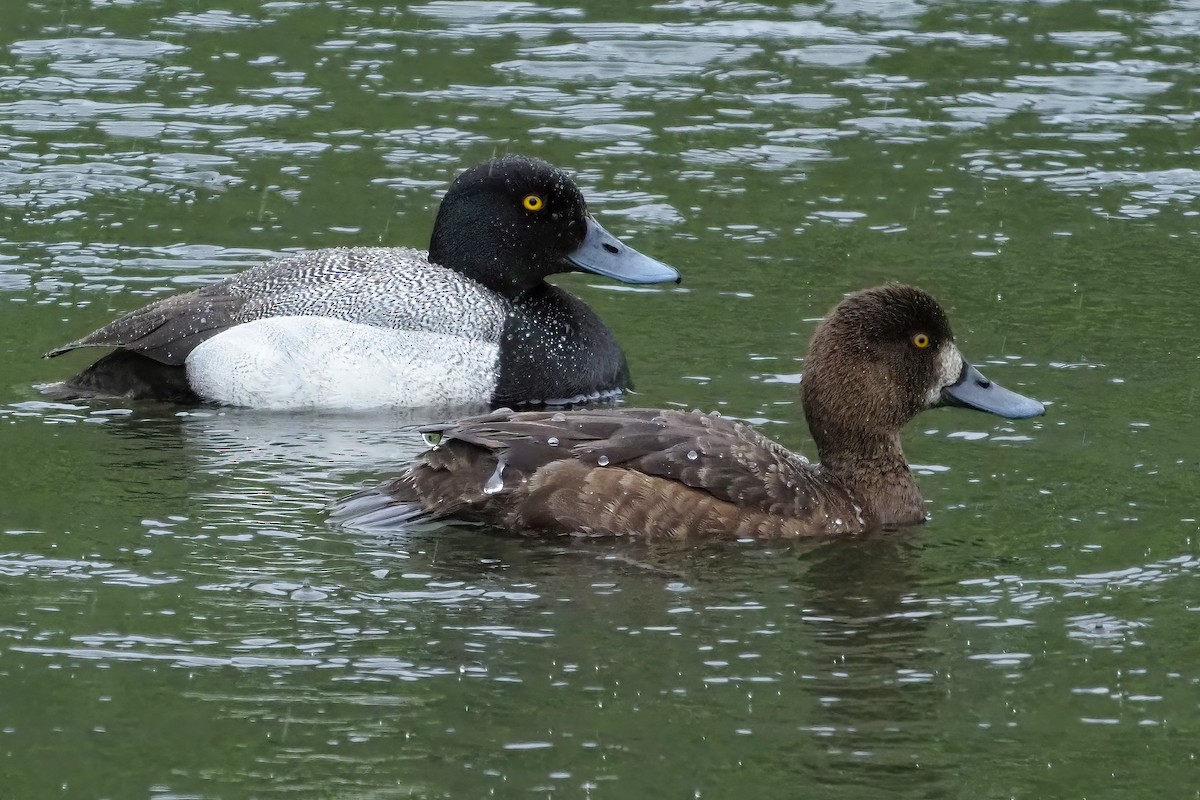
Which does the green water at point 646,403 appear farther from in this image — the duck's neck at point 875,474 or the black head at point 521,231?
the black head at point 521,231

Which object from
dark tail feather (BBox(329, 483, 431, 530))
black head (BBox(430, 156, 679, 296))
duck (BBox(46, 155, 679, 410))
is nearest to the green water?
dark tail feather (BBox(329, 483, 431, 530))

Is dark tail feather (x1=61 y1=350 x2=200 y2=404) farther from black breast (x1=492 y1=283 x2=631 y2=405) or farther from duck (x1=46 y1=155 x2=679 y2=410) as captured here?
black breast (x1=492 y1=283 x2=631 y2=405)

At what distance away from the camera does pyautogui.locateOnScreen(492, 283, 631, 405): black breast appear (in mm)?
11406

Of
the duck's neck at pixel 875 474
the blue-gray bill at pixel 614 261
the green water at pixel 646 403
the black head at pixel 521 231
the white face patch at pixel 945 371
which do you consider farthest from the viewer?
the black head at pixel 521 231

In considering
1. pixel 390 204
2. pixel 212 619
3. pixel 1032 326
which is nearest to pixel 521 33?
pixel 390 204

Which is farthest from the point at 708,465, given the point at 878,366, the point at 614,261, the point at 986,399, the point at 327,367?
the point at 614,261

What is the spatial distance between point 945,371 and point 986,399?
0.78 feet

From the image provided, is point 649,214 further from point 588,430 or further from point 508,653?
point 508,653

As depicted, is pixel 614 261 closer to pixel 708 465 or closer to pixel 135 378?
pixel 135 378

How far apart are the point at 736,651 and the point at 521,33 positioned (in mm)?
10325

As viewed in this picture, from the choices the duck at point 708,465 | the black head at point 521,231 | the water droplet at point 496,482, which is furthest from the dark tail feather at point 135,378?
the water droplet at point 496,482

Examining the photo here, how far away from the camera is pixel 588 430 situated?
8.88 metres

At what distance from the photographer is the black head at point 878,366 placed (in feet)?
30.2

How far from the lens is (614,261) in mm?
11812
